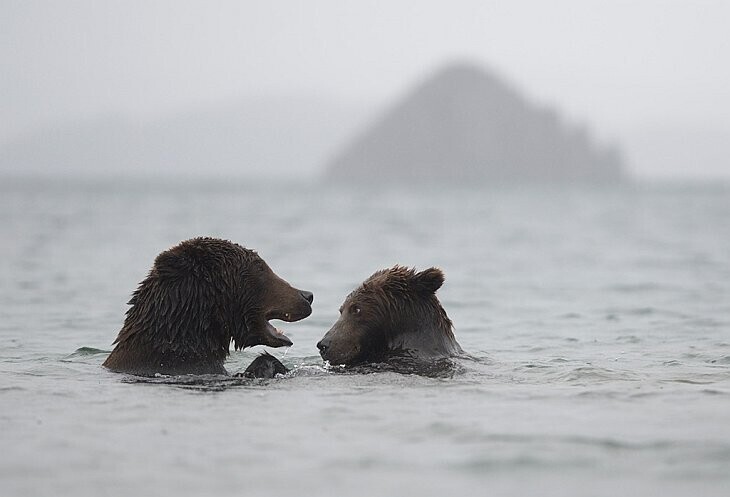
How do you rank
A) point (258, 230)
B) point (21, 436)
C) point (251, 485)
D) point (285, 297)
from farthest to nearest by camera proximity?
point (258, 230) → point (285, 297) → point (21, 436) → point (251, 485)

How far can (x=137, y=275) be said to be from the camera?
2391cm

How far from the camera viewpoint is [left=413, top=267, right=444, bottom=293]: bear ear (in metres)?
9.70

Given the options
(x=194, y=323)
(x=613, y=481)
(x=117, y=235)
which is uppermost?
(x=117, y=235)

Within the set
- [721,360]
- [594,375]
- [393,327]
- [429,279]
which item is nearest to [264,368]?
[393,327]

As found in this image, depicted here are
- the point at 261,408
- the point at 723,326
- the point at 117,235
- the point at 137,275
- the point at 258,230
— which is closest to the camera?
the point at 261,408

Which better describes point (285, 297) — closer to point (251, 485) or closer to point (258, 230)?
point (251, 485)

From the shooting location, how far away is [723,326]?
49.7 feet

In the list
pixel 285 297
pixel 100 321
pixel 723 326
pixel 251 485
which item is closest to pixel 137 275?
pixel 100 321

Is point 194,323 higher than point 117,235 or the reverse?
the reverse

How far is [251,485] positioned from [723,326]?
1088cm

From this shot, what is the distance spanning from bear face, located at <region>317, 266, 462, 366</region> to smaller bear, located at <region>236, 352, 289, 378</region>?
552 mm

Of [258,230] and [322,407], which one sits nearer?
[322,407]

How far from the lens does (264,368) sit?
934 cm

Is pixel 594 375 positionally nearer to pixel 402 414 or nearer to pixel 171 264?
pixel 402 414
